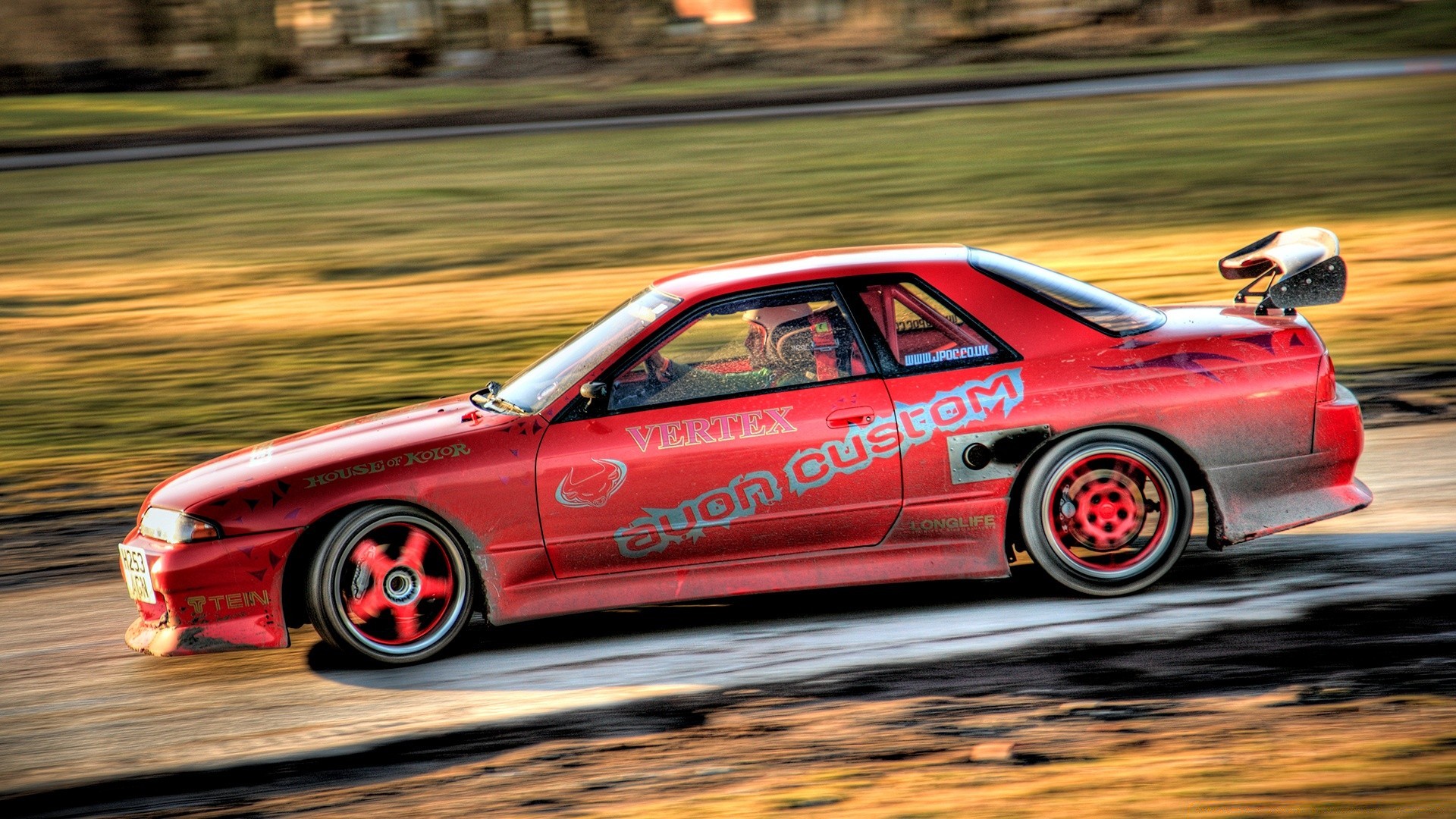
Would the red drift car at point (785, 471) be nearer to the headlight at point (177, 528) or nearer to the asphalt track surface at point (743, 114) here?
the headlight at point (177, 528)

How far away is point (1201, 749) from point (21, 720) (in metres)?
4.01

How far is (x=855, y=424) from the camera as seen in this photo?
17.4ft

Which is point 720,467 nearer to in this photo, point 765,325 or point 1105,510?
point 765,325

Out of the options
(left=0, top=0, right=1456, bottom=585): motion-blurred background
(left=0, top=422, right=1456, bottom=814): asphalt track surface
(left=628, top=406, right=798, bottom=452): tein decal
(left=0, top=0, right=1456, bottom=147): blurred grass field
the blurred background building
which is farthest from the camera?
the blurred background building

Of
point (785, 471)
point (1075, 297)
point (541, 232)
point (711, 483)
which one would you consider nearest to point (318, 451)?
point (711, 483)

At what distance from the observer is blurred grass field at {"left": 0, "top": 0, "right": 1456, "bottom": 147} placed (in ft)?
103

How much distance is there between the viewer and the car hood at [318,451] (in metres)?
5.30

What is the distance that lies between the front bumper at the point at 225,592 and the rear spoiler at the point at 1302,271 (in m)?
3.96

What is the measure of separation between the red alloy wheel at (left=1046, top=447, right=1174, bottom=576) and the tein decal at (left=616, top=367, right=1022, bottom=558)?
1.62ft

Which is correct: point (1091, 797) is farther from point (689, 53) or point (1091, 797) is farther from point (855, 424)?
point (689, 53)

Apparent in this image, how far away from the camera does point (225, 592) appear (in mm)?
5164

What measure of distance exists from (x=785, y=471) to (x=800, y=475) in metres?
0.06

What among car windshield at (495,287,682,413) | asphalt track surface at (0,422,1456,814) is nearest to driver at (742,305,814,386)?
car windshield at (495,287,682,413)

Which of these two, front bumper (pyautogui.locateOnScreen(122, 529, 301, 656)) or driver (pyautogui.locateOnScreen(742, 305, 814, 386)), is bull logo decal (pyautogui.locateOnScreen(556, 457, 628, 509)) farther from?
front bumper (pyautogui.locateOnScreen(122, 529, 301, 656))
